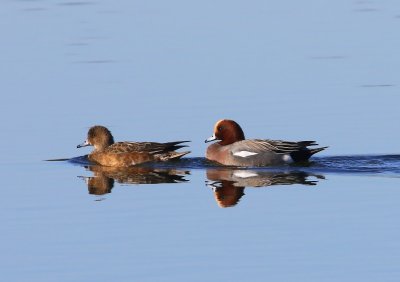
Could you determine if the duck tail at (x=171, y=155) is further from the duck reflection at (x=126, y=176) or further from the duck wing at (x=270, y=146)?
the duck wing at (x=270, y=146)

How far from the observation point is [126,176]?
17.6 m

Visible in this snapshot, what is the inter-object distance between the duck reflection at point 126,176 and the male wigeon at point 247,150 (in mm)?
805

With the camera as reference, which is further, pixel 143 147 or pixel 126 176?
pixel 143 147

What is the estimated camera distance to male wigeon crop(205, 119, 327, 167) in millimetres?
17922

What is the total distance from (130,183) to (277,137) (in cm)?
257

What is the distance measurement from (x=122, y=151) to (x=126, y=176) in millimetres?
917

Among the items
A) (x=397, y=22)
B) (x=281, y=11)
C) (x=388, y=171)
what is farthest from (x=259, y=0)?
(x=388, y=171)

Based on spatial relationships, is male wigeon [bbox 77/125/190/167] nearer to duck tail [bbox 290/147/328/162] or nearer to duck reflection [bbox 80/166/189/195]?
duck reflection [bbox 80/166/189/195]

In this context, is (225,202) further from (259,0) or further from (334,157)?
(259,0)

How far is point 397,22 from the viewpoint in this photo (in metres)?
25.3

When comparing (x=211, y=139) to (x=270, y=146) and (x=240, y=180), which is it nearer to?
(x=270, y=146)

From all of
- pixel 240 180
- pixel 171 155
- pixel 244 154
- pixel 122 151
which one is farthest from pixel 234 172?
pixel 122 151

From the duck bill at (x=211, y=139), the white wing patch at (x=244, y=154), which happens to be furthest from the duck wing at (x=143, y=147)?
the white wing patch at (x=244, y=154)

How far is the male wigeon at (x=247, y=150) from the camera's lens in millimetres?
17922
